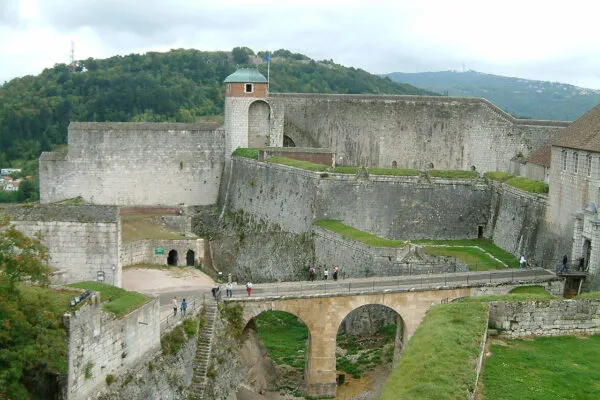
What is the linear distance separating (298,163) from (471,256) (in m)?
12.1

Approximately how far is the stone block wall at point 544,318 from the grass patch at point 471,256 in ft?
51.7

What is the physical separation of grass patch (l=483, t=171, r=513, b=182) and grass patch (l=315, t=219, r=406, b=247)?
312 inches

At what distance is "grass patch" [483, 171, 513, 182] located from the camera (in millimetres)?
45362

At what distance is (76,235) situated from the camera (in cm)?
3064

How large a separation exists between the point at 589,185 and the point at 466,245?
10886mm

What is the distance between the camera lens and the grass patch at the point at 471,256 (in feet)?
127

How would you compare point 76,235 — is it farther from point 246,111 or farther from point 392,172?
point 246,111

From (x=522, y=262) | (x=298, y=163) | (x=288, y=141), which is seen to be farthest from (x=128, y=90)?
(x=522, y=262)

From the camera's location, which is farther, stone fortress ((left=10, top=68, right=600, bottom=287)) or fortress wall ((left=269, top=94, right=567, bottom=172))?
fortress wall ((left=269, top=94, right=567, bottom=172))

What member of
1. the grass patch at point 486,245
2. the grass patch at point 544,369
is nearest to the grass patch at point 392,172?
the grass patch at point 486,245

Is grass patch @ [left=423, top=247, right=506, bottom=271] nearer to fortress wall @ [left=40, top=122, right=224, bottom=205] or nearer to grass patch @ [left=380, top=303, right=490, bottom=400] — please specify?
grass patch @ [left=380, top=303, right=490, bottom=400]

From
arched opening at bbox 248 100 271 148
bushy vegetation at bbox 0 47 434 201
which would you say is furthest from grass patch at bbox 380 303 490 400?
bushy vegetation at bbox 0 47 434 201

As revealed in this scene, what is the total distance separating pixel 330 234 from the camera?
41.8 meters

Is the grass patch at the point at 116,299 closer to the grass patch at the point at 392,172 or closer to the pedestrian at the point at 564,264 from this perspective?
the pedestrian at the point at 564,264
